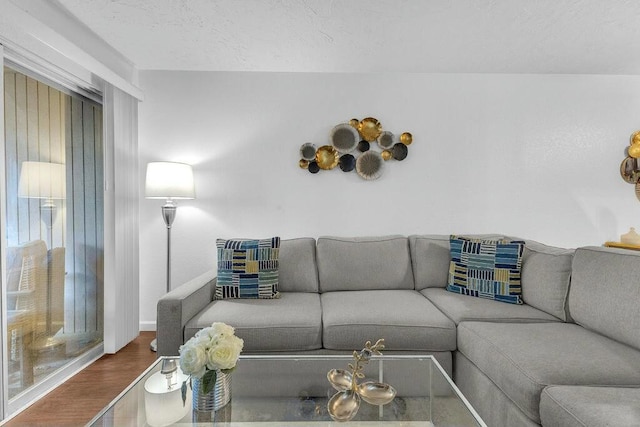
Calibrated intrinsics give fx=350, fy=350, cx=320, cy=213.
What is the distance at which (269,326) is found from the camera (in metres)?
1.94

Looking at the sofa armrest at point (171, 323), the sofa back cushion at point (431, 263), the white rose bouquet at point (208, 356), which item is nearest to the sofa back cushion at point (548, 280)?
the sofa back cushion at point (431, 263)

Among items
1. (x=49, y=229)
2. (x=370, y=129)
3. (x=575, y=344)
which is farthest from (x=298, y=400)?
(x=370, y=129)

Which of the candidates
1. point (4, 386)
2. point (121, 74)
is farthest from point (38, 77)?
point (4, 386)

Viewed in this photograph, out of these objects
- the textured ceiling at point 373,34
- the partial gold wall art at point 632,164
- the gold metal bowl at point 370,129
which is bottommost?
the partial gold wall art at point 632,164

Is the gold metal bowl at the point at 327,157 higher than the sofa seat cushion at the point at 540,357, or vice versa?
the gold metal bowl at the point at 327,157

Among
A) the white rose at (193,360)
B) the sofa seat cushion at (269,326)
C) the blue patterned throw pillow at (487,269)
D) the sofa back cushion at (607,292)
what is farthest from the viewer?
the blue patterned throw pillow at (487,269)

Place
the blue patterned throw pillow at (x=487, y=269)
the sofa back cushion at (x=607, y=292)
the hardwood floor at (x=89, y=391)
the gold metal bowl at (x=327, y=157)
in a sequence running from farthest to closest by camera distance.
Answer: the gold metal bowl at (x=327, y=157)
the blue patterned throw pillow at (x=487, y=269)
the hardwood floor at (x=89, y=391)
the sofa back cushion at (x=607, y=292)

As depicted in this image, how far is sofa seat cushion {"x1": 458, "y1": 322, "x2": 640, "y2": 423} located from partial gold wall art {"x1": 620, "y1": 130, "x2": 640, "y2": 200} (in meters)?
2.01

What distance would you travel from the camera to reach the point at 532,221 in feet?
10.1

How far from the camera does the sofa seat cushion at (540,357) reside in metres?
1.32

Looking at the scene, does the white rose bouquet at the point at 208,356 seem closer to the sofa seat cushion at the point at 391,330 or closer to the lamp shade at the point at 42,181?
the sofa seat cushion at the point at 391,330

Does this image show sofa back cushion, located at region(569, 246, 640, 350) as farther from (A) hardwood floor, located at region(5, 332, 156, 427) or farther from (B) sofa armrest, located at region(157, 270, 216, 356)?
(A) hardwood floor, located at region(5, 332, 156, 427)

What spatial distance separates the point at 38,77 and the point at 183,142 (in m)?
1.07

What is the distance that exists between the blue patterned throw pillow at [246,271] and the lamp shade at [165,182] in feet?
1.96
